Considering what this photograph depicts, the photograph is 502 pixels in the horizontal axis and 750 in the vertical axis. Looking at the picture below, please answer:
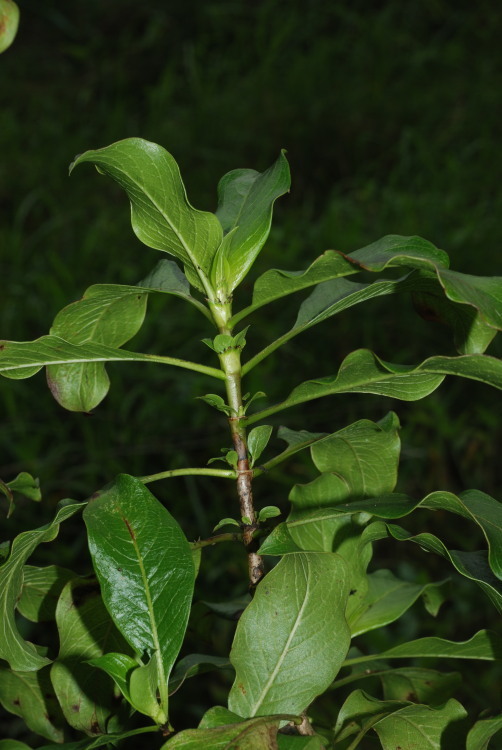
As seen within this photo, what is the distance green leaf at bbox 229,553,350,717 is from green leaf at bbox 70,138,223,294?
7.6 inches

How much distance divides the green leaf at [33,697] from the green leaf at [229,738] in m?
0.20

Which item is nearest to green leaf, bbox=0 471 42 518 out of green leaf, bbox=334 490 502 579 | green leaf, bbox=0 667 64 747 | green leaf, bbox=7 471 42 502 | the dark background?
green leaf, bbox=7 471 42 502

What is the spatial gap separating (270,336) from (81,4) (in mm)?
2675

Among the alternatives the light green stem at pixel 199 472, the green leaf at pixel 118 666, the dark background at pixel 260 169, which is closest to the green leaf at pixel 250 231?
the light green stem at pixel 199 472

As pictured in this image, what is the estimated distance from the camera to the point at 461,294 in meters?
0.42

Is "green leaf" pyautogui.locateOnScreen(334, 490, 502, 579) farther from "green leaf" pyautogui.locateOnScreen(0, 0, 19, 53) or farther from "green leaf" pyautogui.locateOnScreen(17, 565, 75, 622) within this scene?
"green leaf" pyautogui.locateOnScreen(0, 0, 19, 53)

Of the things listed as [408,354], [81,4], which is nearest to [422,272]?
[408,354]

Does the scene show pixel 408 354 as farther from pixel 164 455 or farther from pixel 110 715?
pixel 110 715

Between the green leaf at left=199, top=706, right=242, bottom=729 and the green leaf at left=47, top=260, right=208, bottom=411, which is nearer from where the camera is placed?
the green leaf at left=199, top=706, right=242, bottom=729

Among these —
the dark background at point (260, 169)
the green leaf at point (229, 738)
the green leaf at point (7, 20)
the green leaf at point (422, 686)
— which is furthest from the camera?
the dark background at point (260, 169)

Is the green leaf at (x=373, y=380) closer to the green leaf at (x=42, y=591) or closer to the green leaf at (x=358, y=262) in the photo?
the green leaf at (x=358, y=262)

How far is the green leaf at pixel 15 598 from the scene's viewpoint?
45 centimetres

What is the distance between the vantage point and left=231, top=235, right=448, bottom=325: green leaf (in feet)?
1.45

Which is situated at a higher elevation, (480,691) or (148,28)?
(148,28)
